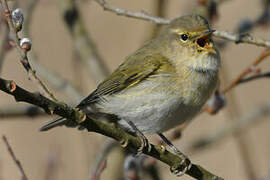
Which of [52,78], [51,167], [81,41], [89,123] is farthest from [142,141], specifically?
[81,41]

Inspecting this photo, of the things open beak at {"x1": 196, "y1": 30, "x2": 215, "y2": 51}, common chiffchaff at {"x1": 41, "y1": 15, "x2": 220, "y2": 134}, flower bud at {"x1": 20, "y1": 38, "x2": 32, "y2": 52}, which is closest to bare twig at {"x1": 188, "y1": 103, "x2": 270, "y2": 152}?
common chiffchaff at {"x1": 41, "y1": 15, "x2": 220, "y2": 134}

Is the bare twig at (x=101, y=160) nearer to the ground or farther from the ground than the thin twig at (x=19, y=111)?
nearer to the ground

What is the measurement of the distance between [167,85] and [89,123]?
3.87ft

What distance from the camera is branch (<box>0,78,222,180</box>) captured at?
203 cm

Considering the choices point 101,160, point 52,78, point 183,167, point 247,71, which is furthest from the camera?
point 52,78

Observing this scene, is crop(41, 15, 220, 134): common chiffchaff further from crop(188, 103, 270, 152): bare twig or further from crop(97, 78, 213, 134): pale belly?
crop(188, 103, 270, 152): bare twig

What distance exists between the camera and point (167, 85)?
11.3ft

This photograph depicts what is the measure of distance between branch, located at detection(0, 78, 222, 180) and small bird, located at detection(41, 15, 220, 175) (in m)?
0.48

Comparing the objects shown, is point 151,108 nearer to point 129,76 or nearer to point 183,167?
point 129,76

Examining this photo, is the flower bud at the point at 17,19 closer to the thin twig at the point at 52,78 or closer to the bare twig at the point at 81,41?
the thin twig at the point at 52,78

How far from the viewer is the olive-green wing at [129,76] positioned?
11.8ft

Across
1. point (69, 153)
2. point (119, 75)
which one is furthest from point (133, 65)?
point (69, 153)

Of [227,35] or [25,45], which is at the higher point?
[25,45]

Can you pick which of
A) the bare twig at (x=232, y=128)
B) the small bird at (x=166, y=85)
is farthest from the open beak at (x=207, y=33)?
the bare twig at (x=232, y=128)
